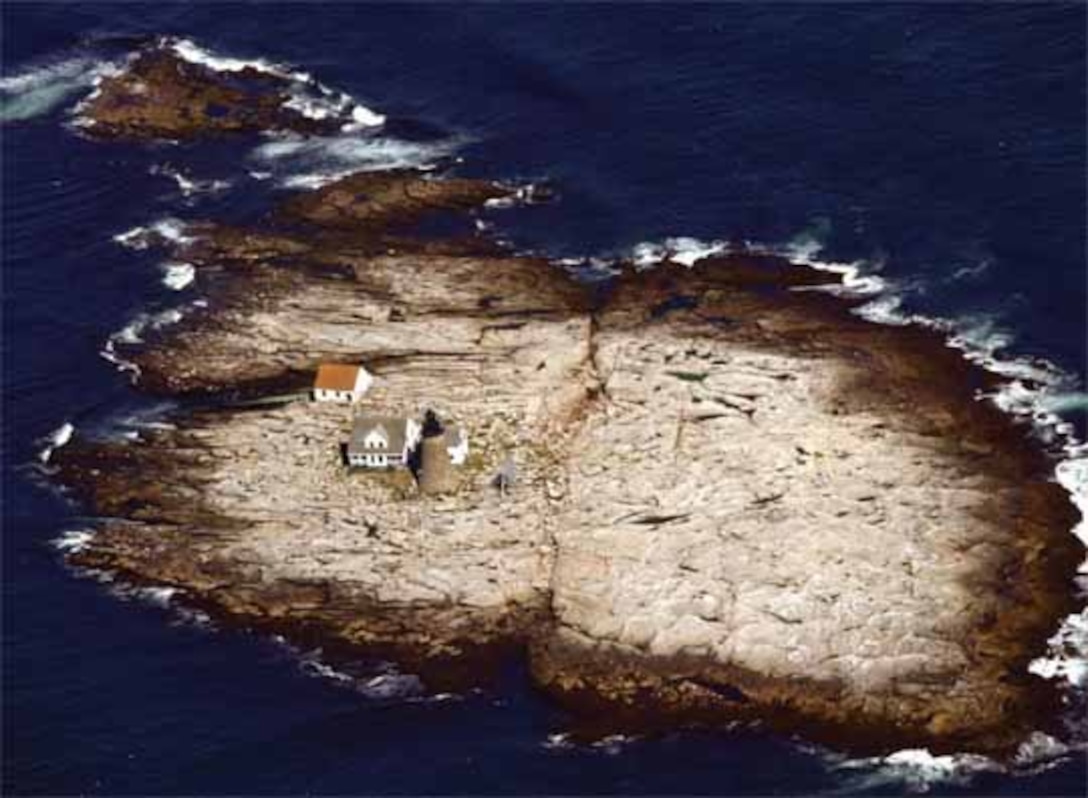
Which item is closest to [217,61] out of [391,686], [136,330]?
[136,330]

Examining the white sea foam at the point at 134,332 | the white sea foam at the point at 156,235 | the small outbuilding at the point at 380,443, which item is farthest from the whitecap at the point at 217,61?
the small outbuilding at the point at 380,443

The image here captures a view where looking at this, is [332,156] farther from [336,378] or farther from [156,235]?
[336,378]

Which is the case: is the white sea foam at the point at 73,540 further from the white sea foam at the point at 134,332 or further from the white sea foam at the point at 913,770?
the white sea foam at the point at 913,770

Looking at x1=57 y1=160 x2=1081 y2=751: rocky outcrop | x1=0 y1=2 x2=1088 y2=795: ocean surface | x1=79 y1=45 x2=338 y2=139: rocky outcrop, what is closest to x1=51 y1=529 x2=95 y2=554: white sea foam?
x1=0 y1=2 x2=1088 y2=795: ocean surface

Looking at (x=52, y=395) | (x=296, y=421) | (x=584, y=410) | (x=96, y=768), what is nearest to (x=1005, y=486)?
(x=584, y=410)

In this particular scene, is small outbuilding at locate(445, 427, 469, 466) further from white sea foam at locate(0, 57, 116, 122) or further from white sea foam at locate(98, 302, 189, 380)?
white sea foam at locate(0, 57, 116, 122)

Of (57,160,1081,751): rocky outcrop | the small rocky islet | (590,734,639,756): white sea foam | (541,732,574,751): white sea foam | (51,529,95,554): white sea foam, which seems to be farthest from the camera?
(51,529,95,554): white sea foam

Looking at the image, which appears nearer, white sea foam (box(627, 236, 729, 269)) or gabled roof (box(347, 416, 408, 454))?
gabled roof (box(347, 416, 408, 454))
